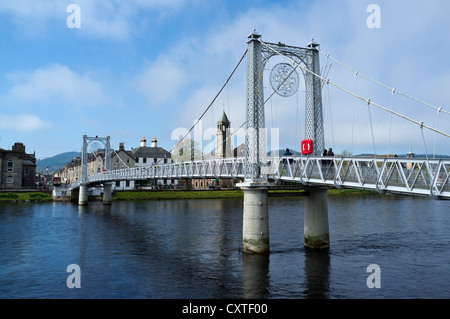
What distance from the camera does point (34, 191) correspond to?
8094 cm

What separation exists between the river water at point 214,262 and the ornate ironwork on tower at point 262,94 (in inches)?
274

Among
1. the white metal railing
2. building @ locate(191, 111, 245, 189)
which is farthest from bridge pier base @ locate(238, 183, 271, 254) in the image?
building @ locate(191, 111, 245, 189)

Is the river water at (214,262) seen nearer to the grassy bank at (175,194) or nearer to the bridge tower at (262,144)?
the bridge tower at (262,144)

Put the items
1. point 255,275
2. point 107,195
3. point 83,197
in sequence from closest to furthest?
1. point 255,275
2. point 83,197
3. point 107,195

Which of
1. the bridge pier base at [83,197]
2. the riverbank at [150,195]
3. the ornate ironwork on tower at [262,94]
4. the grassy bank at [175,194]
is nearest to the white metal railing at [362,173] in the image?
the ornate ironwork on tower at [262,94]

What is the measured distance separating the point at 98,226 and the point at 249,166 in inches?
968

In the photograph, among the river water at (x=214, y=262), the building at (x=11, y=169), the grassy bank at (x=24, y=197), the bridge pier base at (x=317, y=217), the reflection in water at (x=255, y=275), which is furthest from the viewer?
the building at (x=11, y=169)

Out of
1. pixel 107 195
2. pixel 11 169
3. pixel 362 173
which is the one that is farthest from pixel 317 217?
pixel 11 169

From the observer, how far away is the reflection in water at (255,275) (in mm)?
19422

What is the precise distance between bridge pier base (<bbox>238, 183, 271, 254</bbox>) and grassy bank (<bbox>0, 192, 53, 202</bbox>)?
2451 inches

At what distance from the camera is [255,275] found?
73.5 feet

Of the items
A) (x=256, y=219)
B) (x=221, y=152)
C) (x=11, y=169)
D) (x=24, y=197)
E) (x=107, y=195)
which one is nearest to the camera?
(x=256, y=219)

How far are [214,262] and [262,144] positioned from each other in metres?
9.08

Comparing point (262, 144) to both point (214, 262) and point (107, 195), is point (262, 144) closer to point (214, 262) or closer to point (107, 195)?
point (214, 262)
